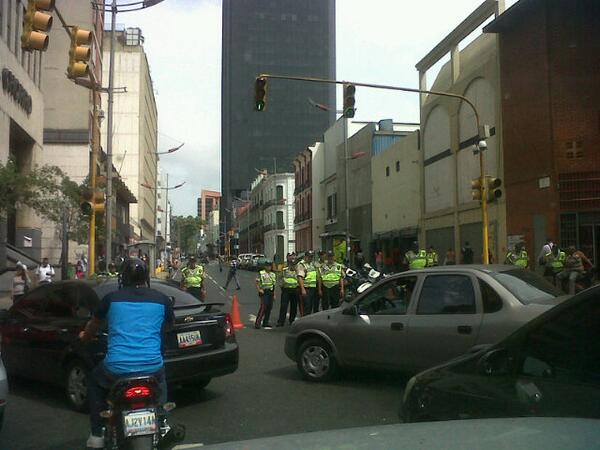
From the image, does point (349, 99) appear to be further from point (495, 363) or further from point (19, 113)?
point (19, 113)

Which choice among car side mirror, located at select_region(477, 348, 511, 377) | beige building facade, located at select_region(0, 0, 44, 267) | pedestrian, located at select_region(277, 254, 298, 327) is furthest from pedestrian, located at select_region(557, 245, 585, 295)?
beige building facade, located at select_region(0, 0, 44, 267)

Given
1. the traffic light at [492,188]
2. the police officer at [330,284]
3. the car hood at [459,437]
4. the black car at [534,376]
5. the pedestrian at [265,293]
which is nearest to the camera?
the car hood at [459,437]

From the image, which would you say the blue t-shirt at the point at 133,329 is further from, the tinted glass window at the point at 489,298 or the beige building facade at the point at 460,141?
the beige building facade at the point at 460,141

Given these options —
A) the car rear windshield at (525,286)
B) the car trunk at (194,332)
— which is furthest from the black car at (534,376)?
the car trunk at (194,332)

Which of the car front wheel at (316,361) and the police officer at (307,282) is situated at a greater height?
the police officer at (307,282)

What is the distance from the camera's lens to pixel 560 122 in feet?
69.2

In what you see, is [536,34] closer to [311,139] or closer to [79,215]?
[79,215]

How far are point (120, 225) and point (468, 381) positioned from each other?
53.5 meters

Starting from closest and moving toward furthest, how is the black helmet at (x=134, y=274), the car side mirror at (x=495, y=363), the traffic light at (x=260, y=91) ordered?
the car side mirror at (x=495, y=363), the black helmet at (x=134, y=274), the traffic light at (x=260, y=91)

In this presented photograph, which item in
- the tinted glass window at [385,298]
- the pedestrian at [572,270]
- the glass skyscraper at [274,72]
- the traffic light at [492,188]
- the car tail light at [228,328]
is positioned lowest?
the car tail light at [228,328]

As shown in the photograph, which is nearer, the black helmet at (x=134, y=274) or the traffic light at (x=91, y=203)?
the black helmet at (x=134, y=274)

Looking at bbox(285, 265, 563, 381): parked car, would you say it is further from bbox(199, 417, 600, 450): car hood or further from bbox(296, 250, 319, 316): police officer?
bbox(296, 250, 319, 316): police officer

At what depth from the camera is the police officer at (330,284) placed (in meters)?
14.1

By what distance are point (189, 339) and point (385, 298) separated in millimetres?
2587
